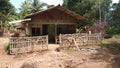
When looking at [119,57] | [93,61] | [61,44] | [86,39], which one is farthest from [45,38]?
[119,57]

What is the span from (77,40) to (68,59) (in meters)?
4.67

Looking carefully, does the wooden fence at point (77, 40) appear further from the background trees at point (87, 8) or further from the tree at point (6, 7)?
the tree at point (6, 7)

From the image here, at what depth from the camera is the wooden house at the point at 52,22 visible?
22312 mm

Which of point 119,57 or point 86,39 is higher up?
point 86,39

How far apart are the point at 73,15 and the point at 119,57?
987 centimetres

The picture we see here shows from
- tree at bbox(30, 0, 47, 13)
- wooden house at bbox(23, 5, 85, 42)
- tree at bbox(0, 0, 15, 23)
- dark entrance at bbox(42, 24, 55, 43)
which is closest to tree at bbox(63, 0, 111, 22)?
tree at bbox(30, 0, 47, 13)

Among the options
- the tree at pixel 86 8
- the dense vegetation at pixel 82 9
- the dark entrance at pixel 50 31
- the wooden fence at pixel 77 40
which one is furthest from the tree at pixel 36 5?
the wooden fence at pixel 77 40

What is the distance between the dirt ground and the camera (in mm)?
13195

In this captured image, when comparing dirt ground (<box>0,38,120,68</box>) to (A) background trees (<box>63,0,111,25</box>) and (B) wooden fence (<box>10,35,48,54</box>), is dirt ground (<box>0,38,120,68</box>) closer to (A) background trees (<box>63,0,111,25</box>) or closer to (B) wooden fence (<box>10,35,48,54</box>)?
(B) wooden fence (<box>10,35,48,54</box>)

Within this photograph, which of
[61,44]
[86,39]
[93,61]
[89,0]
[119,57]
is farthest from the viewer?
[89,0]

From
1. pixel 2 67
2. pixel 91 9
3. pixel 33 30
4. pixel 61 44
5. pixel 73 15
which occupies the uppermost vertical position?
pixel 91 9

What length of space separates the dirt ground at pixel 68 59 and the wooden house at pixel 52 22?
6.23 m

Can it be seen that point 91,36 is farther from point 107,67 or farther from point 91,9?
point 91,9

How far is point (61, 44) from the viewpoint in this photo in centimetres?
1748
